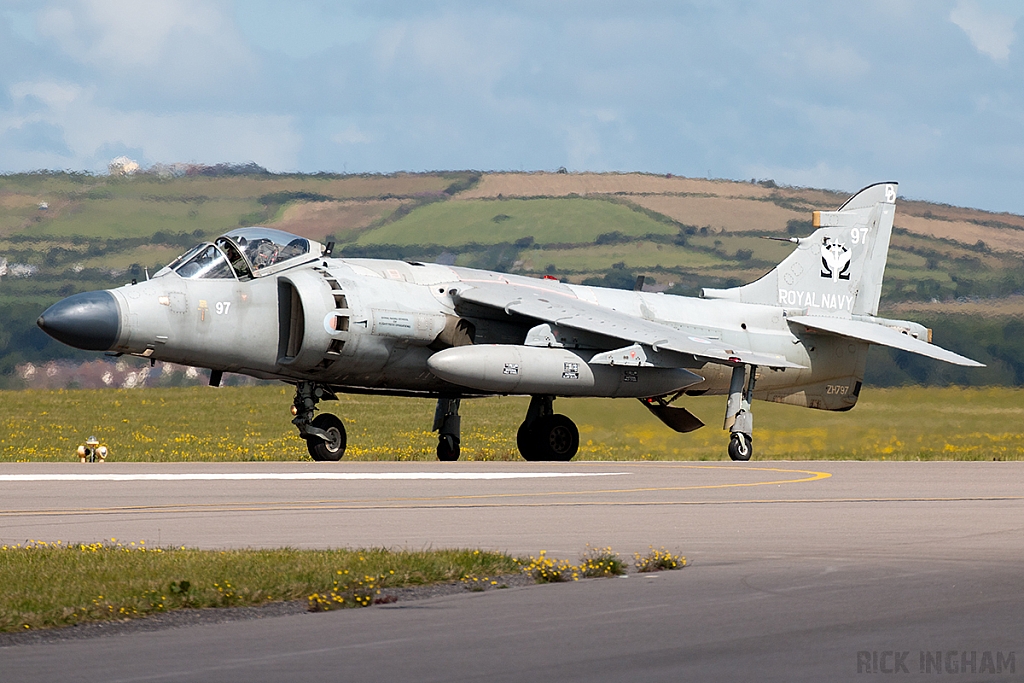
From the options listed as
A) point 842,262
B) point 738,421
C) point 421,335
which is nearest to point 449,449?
point 421,335

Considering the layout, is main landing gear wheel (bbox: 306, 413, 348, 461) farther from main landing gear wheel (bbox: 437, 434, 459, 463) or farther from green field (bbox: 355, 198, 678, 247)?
green field (bbox: 355, 198, 678, 247)

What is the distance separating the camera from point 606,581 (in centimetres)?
903

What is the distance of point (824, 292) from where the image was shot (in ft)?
93.5

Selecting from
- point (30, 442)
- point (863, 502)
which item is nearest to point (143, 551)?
point (863, 502)

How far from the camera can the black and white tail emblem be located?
1124 inches

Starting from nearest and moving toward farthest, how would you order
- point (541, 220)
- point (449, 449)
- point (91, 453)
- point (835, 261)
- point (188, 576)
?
1. point (188, 576)
2. point (91, 453)
3. point (449, 449)
4. point (835, 261)
5. point (541, 220)

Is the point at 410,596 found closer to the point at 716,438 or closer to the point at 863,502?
the point at 863,502

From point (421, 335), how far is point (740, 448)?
5863 millimetres

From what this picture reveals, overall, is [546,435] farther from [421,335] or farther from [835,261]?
[835,261]

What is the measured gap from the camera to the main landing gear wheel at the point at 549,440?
2412cm

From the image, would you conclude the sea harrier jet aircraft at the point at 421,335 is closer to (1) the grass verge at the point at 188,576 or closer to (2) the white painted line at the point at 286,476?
(2) the white painted line at the point at 286,476

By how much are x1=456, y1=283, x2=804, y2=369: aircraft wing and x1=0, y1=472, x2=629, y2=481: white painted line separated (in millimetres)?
4024

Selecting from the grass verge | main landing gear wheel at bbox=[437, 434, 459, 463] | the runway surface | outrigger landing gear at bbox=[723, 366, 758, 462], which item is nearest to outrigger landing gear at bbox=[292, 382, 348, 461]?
main landing gear wheel at bbox=[437, 434, 459, 463]

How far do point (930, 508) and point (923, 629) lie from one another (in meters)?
6.72
